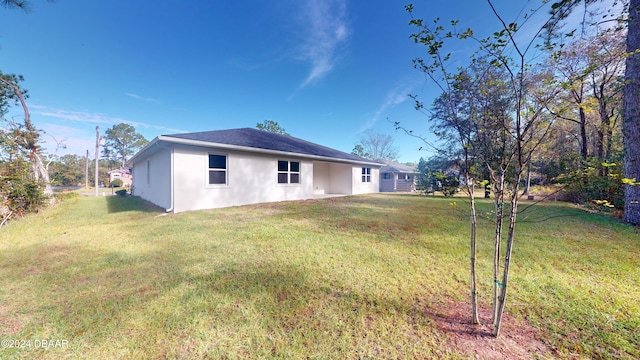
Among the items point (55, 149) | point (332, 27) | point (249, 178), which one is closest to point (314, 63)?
point (332, 27)

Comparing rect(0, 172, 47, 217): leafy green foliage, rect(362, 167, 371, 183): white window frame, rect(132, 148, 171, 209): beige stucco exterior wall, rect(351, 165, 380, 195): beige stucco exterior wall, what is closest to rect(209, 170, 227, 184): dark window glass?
rect(132, 148, 171, 209): beige stucco exterior wall

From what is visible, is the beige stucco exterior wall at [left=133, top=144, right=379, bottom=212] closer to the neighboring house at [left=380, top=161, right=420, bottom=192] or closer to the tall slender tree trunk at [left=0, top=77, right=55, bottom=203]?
the tall slender tree trunk at [left=0, top=77, right=55, bottom=203]

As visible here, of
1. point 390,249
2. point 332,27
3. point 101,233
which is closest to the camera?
point 390,249

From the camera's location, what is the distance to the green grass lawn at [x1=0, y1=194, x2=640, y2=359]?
179cm

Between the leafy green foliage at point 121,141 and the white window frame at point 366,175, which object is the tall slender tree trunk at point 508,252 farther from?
the leafy green foliage at point 121,141

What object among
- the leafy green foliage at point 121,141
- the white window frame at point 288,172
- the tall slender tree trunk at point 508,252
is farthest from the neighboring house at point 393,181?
the leafy green foliage at point 121,141

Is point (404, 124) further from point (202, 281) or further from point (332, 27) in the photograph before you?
point (332, 27)

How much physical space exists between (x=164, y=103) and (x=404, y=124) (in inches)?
834

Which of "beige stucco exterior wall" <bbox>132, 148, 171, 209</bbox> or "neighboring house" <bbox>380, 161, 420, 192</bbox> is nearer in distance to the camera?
"beige stucco exterior wall" <bbox>132, 148, 171, 209</bbox>

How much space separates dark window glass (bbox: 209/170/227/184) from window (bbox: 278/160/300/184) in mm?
2741

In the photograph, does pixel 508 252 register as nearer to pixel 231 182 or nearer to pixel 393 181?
pixel 231 182

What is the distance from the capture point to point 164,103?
17.5m

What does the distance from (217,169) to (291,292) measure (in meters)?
7.35

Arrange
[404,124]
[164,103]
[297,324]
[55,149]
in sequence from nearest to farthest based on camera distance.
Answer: [297,324], [404,124], [55,149], [164,103]
